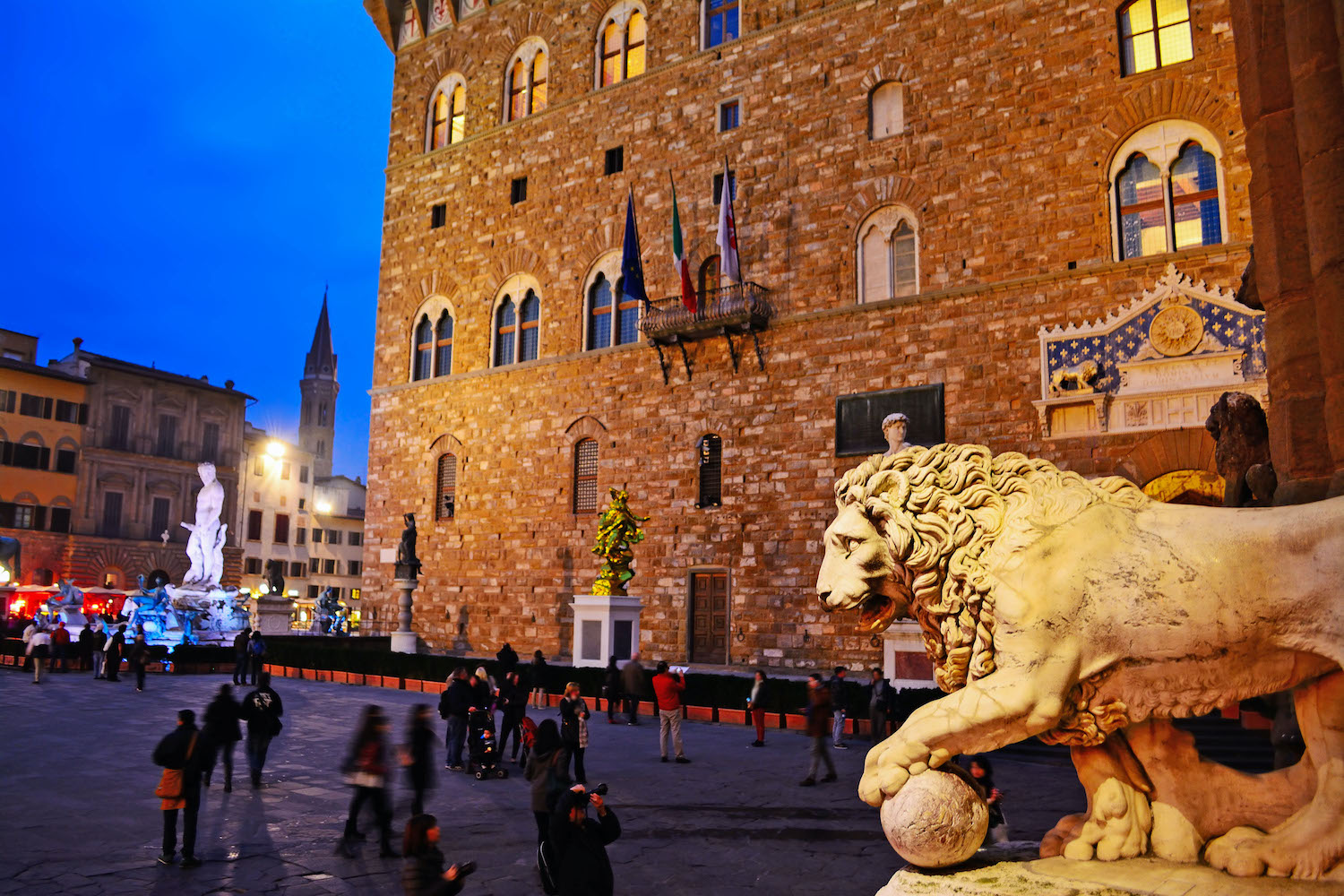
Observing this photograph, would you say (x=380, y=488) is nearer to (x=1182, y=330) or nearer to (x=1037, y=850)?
(x=1182, y=330)

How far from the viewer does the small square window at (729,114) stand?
810 inches

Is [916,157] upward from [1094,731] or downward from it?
upward

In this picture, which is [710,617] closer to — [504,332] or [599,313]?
[599,313]

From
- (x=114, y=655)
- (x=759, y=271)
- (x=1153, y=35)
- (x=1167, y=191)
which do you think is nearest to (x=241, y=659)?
(x=114, y=655)

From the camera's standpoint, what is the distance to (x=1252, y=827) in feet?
9.14

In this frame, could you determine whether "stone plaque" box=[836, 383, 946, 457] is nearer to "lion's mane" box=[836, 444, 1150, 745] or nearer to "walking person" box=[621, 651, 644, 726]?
"walking person" box=[621, 651, 644, 726]

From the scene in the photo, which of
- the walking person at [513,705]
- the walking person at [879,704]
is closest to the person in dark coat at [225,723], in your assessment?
the walking person at [513,705]

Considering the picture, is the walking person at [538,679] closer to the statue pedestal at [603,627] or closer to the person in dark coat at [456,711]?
the statue pedestal at [603,627]

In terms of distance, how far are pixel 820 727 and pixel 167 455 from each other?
145ft

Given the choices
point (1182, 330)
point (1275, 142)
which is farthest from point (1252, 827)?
point (1182, 330)

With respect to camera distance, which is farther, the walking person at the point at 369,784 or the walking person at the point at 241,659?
the walking person at the point at 241,659

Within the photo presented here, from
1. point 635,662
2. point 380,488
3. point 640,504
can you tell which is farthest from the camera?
point 380,488

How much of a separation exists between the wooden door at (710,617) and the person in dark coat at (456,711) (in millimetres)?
9038

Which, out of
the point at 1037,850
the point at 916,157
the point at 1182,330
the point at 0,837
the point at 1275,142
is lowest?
the point at 0,837
